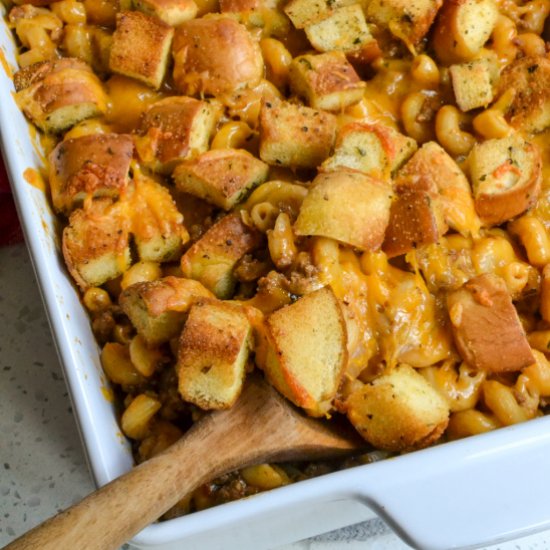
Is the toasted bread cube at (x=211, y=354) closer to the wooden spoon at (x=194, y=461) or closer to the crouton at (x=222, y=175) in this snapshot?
the wooden spoon at (x=194, y=461)

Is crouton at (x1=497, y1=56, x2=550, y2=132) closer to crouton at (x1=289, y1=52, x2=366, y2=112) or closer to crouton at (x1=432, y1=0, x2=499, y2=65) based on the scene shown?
crouton at (x1=432, y1=0, x2=499, y2=65)

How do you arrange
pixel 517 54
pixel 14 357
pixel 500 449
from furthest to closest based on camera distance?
pixel 14 357
pixel 517 54
pixel 500 449

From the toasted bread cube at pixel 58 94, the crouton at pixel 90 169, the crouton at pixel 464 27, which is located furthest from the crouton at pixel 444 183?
the toasted bread cube at pixel 58 94

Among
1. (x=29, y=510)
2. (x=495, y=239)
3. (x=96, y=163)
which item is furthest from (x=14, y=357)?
(x=495, y=239)

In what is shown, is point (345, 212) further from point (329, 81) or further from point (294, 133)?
point (329, 81)

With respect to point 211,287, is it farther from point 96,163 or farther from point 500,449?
point 500,449

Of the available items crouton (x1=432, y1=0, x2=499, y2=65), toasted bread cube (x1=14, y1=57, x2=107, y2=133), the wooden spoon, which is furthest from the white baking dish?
crouton (x1=432, y1=0, x2=499, y2=65)
